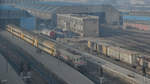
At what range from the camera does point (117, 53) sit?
18406 mm

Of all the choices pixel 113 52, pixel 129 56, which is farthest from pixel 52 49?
pixel 129 56

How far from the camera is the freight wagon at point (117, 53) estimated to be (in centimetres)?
1661

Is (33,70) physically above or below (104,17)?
below

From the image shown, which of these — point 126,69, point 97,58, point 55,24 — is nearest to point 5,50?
point 97,58

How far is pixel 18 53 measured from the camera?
2016 centimetres

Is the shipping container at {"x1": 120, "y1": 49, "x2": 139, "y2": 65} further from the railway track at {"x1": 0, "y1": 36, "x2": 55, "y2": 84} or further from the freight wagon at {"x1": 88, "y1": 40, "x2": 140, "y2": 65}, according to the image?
the railway track at {"x1": 0, "y1": 36, "x2": 55, "y2": 84}

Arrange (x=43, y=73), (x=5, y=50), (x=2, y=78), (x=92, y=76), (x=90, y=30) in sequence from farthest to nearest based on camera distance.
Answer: (x=90, y=30), (x=5, y=50), (x=92, y=76), (x=43, y=73), (x=2, y=78)

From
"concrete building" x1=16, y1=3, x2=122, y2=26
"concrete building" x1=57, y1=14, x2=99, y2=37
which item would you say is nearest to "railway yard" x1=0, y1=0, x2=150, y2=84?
"concrete building" x1=57, y1=14, x2=99, y2=37

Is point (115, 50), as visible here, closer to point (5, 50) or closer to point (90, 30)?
point (5, 50)

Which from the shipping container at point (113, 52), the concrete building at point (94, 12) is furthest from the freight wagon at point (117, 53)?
the concrete building at point (94, 12)

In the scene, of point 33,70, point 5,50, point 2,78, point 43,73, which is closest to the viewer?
point 2,78

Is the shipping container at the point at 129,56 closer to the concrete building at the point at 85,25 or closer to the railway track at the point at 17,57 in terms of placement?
the railway track at the point at 17,57

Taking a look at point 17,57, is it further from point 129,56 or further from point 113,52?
point 129,56

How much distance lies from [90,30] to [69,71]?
1898 cm
